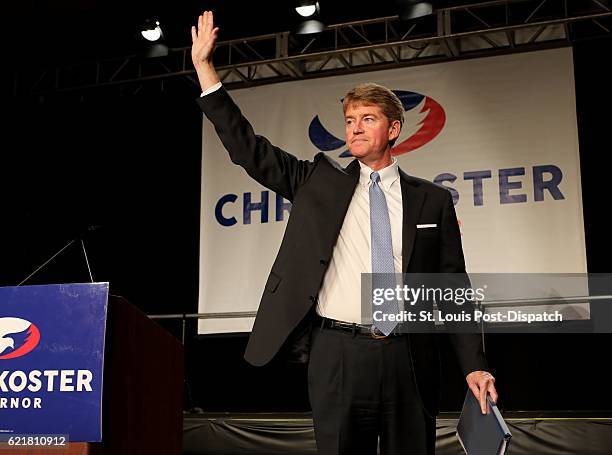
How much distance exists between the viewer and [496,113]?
20.2ft

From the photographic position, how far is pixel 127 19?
6609 mm

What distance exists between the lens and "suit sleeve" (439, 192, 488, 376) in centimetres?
213

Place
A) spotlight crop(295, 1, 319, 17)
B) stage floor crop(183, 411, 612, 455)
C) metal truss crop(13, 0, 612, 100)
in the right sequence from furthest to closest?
metal truss crop(13, 0, 612, 100), spotlight crop(295, 1, 319, 17), stage floor crop(183, 411, 612, 455)

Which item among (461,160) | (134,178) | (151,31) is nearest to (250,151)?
(461,160)

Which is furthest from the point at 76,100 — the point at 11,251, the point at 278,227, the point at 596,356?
the point at 596,356

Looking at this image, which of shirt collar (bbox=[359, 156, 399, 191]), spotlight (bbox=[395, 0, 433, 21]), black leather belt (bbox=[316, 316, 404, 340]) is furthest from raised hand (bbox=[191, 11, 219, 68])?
spotlight (bbox=[395, 0, 433, 21])

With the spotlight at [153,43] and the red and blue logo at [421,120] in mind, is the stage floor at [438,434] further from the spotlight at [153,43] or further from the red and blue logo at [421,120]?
the spotlight at [153,43]

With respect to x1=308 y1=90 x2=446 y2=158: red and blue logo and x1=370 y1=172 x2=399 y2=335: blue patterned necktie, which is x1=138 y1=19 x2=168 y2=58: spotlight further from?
x1=370 y1=172 x2=399 y2=335: blue patterned necktie

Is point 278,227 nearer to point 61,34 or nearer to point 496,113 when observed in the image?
point 496,113

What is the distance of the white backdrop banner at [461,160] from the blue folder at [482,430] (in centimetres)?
385

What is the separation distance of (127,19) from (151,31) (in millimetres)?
304

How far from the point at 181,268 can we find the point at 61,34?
90.3 inches

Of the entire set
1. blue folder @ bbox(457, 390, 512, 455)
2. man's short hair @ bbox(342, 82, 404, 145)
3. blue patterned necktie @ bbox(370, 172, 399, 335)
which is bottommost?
blue folder @ bbox(457, 390, 512, 455)

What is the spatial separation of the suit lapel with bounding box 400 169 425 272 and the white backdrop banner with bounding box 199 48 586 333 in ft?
12.2
